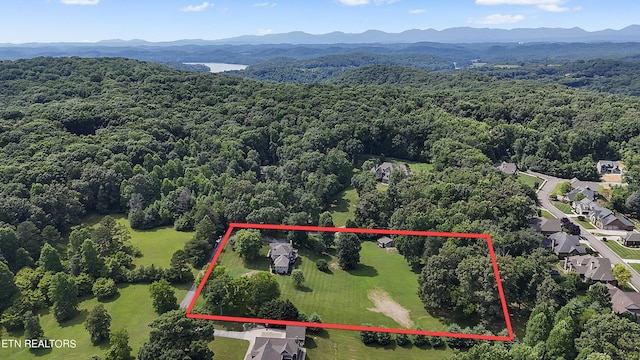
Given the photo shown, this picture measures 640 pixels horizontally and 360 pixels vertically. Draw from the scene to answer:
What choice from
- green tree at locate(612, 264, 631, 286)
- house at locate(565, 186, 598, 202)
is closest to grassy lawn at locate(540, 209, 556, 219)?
house at locate(565, 186, 598, 202)

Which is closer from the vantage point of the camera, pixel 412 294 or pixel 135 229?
pixel 412 294

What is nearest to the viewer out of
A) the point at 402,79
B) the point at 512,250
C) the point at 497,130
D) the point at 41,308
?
the point at 41,308

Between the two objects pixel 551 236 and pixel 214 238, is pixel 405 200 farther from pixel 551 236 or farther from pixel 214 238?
pixel 214 238

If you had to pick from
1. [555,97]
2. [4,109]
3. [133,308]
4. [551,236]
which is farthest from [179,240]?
[555,97]

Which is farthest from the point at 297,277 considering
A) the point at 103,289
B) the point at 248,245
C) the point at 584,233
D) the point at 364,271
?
the point at 584,233

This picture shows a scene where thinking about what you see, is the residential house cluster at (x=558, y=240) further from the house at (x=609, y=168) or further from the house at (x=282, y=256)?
the house at (x=609, y=168)

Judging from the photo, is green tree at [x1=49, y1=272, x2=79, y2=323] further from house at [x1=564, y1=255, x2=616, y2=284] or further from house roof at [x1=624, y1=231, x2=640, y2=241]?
house roof at [x1=624, y1=231, x2=640, y2=241]

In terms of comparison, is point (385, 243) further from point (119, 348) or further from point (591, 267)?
point (119, 348)

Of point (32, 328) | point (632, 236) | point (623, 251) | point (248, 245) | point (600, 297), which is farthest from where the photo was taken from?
point (632, 236)
